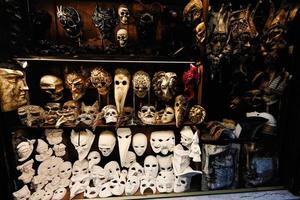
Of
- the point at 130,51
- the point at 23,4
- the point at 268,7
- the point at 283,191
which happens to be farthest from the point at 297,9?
the point at 23,4

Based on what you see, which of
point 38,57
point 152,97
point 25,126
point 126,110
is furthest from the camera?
point 152,97

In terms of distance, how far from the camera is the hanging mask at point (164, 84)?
1664mm

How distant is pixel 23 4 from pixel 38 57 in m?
0.43

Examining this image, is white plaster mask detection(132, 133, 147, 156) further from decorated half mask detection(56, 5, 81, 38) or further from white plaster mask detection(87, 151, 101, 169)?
decorated half mask detection(56, 5, 81, 38)

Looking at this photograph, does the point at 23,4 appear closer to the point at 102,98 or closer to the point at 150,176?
the point at 102,98

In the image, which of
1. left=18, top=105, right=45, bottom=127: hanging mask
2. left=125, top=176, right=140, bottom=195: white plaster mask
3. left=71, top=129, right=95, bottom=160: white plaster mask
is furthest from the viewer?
left=125, top=176, right=140, bottom=195: white plaster mask

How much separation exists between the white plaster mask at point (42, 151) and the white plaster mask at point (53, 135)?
0.15ft

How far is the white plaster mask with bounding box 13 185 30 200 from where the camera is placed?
164 centimetres

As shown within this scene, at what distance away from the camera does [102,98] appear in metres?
1.83

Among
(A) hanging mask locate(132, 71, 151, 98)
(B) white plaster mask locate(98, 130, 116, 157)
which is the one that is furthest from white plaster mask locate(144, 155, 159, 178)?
(A) hanging mask locate(132, 71, 151, 98)

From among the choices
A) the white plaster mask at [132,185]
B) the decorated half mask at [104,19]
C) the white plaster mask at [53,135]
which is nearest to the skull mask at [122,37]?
the decorated half mask at [104,19]

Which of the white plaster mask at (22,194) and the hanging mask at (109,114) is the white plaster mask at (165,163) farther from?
the white plaster mask at (22,194)

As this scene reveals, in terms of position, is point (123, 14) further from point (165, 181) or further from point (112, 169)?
point (165, 181)

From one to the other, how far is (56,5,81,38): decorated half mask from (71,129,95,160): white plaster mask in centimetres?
77
